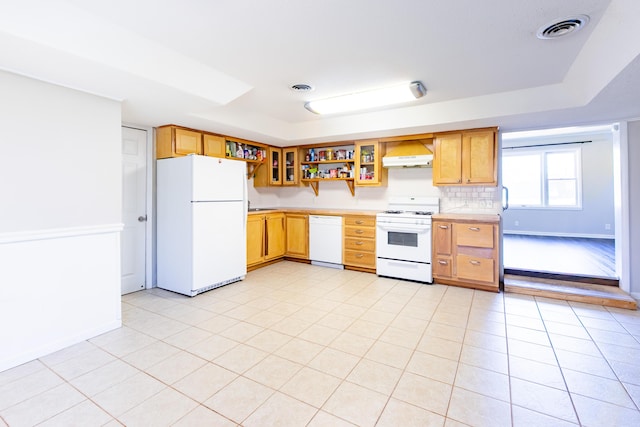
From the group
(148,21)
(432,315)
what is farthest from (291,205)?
(148,21)

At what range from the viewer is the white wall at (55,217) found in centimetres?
219

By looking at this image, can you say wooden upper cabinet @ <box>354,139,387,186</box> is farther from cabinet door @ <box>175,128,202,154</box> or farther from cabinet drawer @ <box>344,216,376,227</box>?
cabinet door @ <box>175,128,202,154</box>

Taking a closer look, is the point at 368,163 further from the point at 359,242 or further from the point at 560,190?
the point at 560,190

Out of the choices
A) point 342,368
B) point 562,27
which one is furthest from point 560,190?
point 342,368

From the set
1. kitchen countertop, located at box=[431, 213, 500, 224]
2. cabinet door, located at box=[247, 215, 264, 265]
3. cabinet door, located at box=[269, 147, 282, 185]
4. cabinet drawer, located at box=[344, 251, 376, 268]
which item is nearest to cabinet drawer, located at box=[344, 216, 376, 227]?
cabinet drawer, located at box=[344, 251, 376, 268]

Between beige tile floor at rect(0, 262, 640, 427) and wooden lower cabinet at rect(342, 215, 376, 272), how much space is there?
1.25m

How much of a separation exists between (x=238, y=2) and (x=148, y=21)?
68cm

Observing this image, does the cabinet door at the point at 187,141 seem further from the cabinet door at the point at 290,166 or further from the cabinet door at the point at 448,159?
the cabinet door at the point at 448,159

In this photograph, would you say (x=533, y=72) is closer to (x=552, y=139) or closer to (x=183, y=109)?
(x=183, y=109)

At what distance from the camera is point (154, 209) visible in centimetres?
393

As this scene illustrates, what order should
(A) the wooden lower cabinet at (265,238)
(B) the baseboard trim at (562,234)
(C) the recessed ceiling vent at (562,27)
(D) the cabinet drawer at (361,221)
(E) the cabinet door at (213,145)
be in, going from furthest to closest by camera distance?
(B) the baseboard trim at (562,234), (A) the wooden lower cabinet at (265,238), (D) the cabinet drawer at (361,221), (E) the cabinet door at (213,145), (C) the recessed ceiling vent at (562,27)

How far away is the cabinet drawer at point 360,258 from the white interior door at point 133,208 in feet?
9.18

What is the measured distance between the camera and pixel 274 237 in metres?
5.15

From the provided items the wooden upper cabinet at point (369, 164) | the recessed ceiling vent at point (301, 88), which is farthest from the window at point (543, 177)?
the recessed ceiling vent at point (301, 88)
